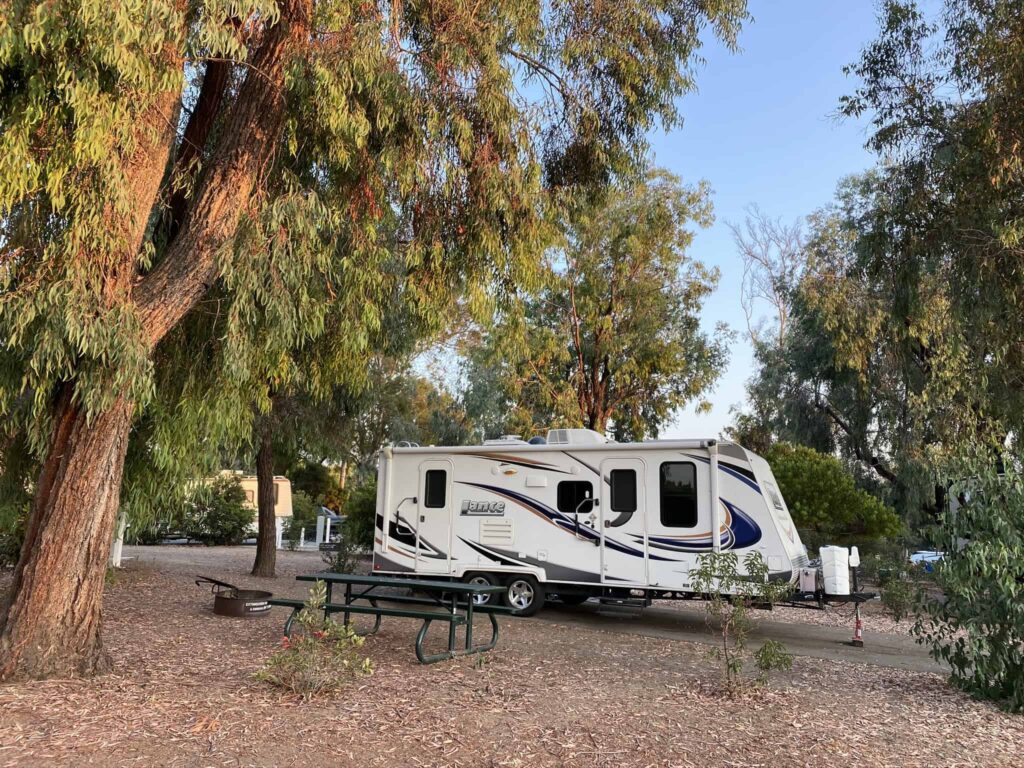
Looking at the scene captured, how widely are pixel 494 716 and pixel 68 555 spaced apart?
321cm

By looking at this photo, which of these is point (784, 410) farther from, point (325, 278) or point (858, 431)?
point (325, 278)

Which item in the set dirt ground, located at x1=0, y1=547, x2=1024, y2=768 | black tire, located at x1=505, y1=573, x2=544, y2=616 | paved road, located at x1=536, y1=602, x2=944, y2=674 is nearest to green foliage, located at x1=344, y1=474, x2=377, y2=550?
paved road, located at x1=536, y1=602, x2=944, y2=674

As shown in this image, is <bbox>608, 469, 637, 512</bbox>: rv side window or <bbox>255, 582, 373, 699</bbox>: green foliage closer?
<bbox>255, 582, 373, 699</bbox>: green foliage

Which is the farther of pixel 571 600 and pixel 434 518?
pixel 571 600

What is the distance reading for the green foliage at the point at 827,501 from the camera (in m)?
14.7

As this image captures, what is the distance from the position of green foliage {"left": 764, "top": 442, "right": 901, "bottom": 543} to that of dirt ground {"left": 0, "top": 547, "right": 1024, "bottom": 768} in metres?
7.81

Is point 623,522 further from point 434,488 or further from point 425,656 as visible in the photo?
point 425,656

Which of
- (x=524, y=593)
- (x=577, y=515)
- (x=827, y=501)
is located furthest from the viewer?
(x=827, y=501)

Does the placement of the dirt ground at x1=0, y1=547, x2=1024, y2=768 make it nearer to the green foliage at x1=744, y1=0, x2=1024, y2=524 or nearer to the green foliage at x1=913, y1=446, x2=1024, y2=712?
the green foliage at x1=913, y1=446, x2=1024, y2=712

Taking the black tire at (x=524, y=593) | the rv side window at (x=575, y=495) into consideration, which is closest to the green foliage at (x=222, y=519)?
the black tire at (x=524, y=593)

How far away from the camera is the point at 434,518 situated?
1078cm

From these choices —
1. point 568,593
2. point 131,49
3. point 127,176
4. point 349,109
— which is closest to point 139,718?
point 127,176

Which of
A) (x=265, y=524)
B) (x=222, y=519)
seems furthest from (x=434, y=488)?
(x=222, y=519)

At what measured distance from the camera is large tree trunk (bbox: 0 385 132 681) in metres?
5.54
